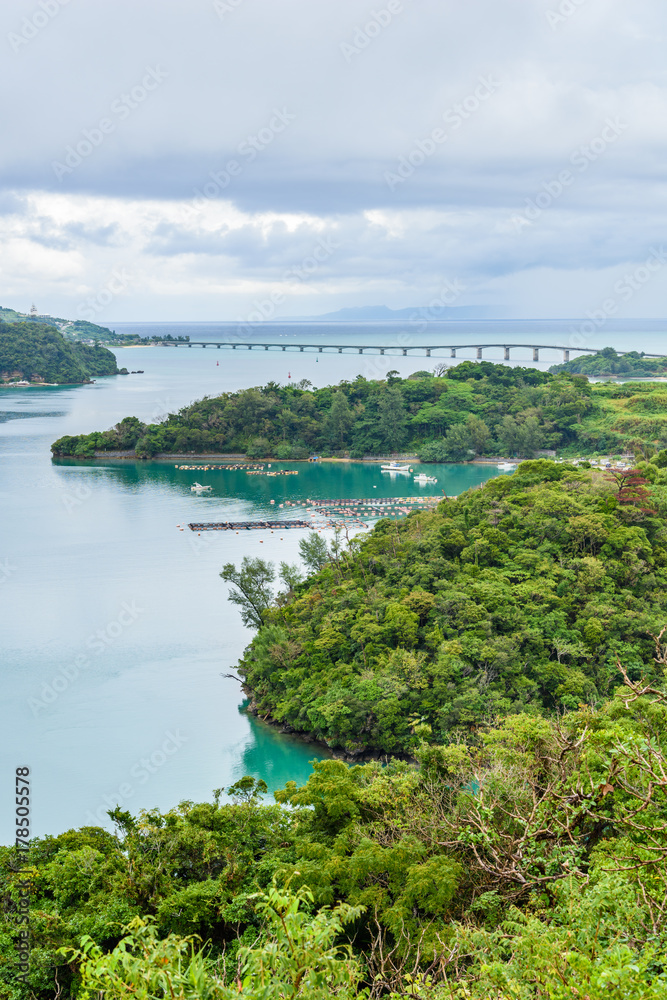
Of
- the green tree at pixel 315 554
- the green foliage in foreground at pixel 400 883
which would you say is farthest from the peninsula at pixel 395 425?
the green foliage in foreground at pixel 400 883

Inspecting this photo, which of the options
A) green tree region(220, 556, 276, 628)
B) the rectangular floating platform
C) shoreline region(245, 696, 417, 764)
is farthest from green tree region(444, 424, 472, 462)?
shoreline region(245, 696, 417, 764)

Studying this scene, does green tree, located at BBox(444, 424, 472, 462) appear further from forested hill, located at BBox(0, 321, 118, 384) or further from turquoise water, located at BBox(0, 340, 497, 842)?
forested hill, located at BBox(0, 321, 118, 384)

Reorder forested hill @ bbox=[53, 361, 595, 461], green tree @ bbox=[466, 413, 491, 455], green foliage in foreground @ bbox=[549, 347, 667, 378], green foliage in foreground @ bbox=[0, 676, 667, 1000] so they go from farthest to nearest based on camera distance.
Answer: green foliage in foreground @ bbox=[549, 347, 667, 378] → forested hill @ bbox=[53, 361, 595, 461] → green tree @ bbox=[466, 413, 491, 455] → green foliage in foreground @ bbox=[0, 676, 667, 1000]

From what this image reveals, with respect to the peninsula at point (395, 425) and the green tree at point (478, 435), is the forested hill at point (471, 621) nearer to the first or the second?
the green tree at point (478, 435)

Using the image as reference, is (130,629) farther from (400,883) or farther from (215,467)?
(215,467)

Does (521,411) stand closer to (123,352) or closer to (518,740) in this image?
(518,740)

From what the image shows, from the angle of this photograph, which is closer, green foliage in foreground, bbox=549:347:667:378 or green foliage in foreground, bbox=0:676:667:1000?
green foliage in foreground, bbox=0:676:667:1000

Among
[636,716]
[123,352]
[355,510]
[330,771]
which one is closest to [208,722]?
[330,771]
